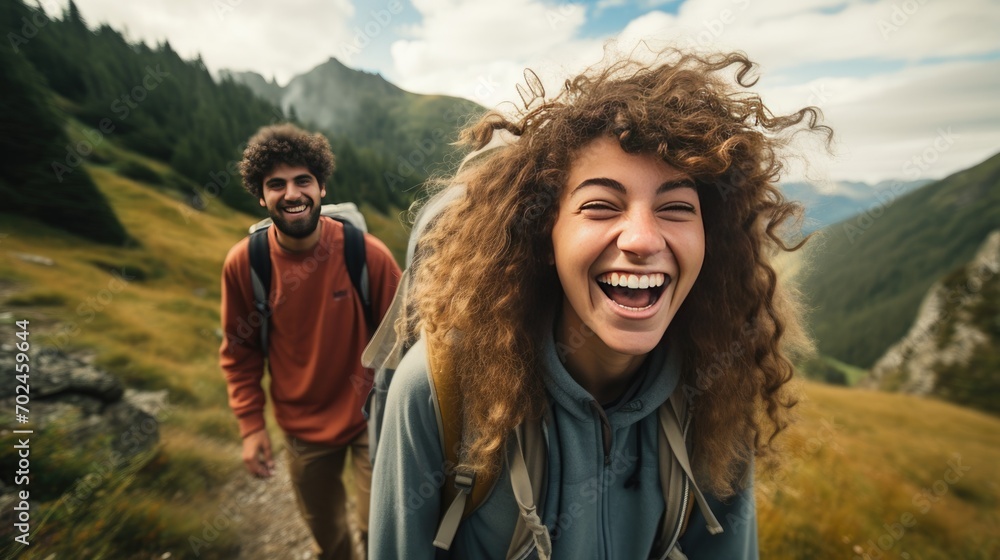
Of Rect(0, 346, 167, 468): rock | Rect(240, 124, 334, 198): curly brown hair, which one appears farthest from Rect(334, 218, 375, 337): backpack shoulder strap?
Rect(0, 346, 167, 468): rock

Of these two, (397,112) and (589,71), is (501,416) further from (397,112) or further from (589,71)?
(397,112)

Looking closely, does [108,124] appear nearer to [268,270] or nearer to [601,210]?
[268,270]

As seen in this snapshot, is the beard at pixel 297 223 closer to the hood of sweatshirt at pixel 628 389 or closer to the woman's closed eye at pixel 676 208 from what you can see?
the hood of sweatshirt at pixel 628 389

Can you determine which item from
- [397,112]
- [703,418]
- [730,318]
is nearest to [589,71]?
[730,318]

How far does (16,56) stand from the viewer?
661 inches

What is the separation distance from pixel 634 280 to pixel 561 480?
883 mm

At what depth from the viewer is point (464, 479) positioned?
5.75 feet

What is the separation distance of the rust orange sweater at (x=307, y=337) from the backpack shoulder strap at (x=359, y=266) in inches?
1.6

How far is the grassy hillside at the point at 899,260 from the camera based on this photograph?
101875 mm

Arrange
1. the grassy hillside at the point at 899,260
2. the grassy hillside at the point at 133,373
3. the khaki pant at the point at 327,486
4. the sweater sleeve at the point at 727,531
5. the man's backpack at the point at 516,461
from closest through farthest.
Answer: the man's backpack at the point at 516,461 → the sweater sleeve at the point at 727,531 → the khaki pant at the point at 327,486 → the grassy hillside at the point at 133,373 → the grassy hillside at the point at 899,260

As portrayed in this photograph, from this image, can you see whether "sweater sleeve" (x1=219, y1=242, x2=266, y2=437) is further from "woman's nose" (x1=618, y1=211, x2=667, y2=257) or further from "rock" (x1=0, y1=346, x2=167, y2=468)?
A: "woman's nose" (x1=618, y1=211, x2=667, y2=257)

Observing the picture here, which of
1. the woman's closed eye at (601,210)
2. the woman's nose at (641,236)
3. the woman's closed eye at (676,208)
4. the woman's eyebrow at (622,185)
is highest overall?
the woman's eyebrow at (622,185)

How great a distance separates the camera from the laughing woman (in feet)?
5.76

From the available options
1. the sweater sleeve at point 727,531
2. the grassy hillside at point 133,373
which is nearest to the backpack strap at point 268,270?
the grassy hillside at point 133,373
